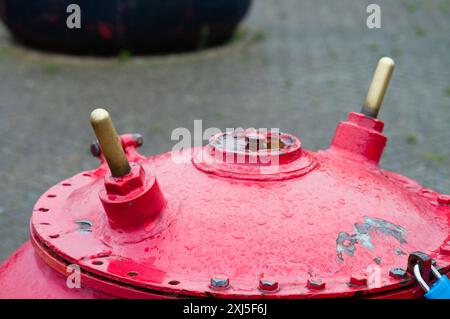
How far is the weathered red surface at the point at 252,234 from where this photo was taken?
1.38 meters

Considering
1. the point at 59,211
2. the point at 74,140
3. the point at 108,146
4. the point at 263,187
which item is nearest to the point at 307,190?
the point at 263,187

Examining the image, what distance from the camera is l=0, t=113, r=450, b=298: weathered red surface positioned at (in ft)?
4.53

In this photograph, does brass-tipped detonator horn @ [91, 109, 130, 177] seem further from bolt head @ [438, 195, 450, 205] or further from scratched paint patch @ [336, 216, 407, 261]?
bolt head @ [438, 195, 450, 205]

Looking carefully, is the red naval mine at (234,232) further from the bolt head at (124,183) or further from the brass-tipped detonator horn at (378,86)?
the brass-tipped detonator horn at (378,86)

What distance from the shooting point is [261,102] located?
6.07 metres

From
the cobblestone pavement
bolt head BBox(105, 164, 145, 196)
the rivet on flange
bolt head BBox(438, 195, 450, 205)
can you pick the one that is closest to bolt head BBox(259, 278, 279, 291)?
the rivet on flange

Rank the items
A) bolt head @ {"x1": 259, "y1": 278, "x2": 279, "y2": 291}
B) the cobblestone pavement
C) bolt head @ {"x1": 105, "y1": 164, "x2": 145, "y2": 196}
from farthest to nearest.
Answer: the cobblestone pavement < bolt head @ {"x1": 105, "y1": 164, "x2": 145, "y2": 196} < bolt head @ {"x1": 259, "y1": 278, "x2": 279, "y2": 291}

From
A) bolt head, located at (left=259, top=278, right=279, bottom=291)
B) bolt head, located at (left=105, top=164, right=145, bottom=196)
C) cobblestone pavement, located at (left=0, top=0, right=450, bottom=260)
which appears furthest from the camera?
cobblestone pavement, located at (left=0, top=0, right=450, bottom=260)

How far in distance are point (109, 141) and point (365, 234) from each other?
638 millimetres

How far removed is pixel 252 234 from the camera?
1473 mm

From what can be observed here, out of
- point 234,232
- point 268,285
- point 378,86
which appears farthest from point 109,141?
point 378,86

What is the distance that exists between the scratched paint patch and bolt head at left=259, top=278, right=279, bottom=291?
18 centimetres

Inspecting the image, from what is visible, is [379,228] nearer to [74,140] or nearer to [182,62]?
[74,140]

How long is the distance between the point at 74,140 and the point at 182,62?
2.34 m
